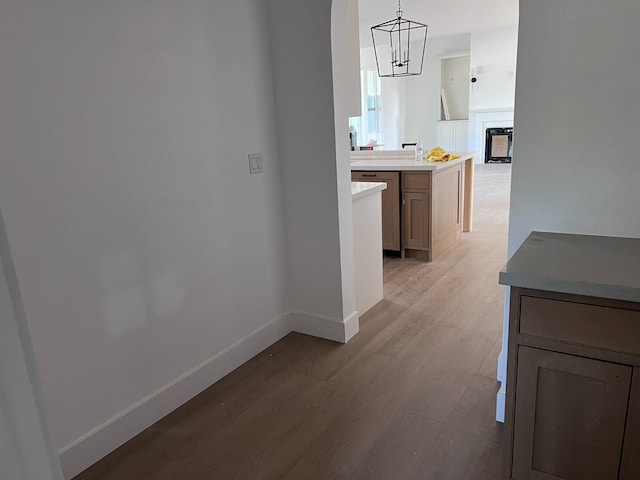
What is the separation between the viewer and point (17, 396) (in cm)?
49

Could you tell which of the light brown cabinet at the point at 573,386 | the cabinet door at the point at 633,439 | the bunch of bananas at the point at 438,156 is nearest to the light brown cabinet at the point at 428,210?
the bunch of bananas at the point at 438,156

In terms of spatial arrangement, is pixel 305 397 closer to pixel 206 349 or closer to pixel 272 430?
pixel 272 430

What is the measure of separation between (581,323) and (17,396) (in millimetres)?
1352

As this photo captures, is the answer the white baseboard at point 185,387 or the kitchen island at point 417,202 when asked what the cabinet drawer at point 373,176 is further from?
the white baseboard at point 185,387

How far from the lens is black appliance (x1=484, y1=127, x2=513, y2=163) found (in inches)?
422

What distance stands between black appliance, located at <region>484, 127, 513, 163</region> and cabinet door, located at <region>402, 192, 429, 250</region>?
7.28 meters

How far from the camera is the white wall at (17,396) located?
0.47 metres

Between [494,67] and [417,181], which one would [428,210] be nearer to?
[417,181]

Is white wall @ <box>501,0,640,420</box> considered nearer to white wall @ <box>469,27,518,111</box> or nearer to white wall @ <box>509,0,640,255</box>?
white wall @ <box>509,0,640,255</box>

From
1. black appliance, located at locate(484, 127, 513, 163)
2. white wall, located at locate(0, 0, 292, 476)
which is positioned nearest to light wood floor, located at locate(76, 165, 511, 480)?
white wall, located at locate(0, 0, 292, 476)

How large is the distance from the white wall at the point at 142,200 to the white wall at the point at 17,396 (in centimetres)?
135

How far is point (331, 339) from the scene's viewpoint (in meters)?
2.92

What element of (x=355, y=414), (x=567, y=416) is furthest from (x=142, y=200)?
(x=567, y=416)

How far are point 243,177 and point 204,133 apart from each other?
0.35 metres
